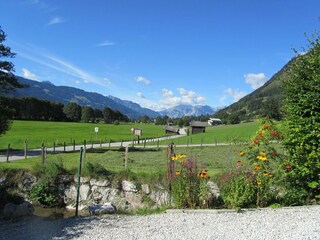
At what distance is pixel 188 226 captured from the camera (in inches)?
312

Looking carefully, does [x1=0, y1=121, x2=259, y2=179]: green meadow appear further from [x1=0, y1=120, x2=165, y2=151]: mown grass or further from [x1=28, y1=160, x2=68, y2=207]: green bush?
[x1=28, y1=160, x2=68, y2=207]: green bush

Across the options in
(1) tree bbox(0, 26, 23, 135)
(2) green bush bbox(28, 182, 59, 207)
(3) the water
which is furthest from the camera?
(1) tree bbox(0, 26, 23, 135)

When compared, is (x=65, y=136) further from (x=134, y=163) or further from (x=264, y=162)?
(x=264, y=162)

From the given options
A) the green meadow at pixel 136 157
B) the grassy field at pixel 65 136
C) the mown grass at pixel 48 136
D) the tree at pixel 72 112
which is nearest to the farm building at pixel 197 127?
the grassy field at pixel 65 136

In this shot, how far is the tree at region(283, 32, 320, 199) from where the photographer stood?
977 cm

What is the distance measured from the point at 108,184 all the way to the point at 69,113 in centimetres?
13874

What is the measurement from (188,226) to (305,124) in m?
4.70

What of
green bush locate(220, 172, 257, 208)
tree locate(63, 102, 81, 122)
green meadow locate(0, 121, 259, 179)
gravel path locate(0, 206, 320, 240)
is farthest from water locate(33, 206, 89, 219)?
tree locate(63, 102, 81, 122)

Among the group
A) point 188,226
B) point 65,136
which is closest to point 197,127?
point 65,136

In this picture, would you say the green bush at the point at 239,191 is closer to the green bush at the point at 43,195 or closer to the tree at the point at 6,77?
the green bush at the point at 43,195

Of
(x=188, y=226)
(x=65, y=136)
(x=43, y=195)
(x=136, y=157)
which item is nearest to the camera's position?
(x=188, y=226)

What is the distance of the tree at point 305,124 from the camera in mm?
9766

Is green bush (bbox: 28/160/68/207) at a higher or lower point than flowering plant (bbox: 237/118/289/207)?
lower

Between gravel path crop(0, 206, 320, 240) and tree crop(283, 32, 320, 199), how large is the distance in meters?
1.09
